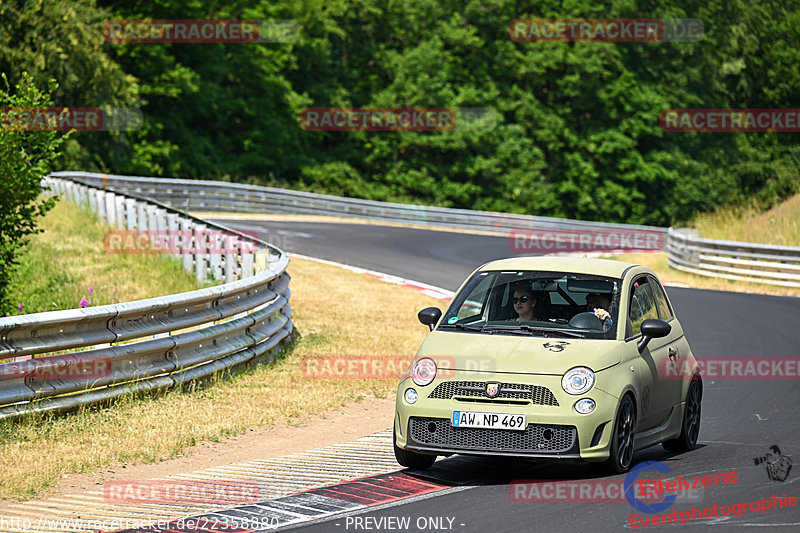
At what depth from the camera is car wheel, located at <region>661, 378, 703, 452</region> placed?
9.68 meters

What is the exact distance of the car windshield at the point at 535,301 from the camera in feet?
29.8

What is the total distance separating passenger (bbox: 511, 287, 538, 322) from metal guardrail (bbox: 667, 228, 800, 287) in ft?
57.0

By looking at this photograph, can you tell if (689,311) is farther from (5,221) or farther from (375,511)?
(375,511)

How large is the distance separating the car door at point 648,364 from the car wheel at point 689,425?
45cm

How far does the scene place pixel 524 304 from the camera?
934 cm

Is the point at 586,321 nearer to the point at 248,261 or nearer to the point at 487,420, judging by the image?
the point at 487,420

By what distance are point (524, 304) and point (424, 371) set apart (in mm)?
1330

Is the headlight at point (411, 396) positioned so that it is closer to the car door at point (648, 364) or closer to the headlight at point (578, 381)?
the headlight at point (578, 381)

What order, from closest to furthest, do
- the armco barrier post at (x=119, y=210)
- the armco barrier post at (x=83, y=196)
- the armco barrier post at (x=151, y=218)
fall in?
the armco barrier post at (x=151, y=218) < the armco barrier post at (x=119, y=210) < the armco barrier post at (x=83, y=196)

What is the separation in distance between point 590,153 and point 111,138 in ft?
98.1

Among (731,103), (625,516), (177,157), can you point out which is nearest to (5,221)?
(625,516)

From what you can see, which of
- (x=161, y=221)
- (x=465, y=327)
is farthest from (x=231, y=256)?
(x=465, y=327)

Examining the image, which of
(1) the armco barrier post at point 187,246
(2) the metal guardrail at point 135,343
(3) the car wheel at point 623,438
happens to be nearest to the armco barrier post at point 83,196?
(1) the armco barrier post at point 187,246

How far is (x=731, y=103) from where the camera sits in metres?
74.6
